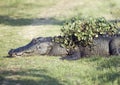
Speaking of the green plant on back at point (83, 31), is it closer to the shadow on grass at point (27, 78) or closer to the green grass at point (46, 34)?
the green grass at point (46, 34)

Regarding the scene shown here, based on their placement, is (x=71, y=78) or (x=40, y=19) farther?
(x=40, y=19)

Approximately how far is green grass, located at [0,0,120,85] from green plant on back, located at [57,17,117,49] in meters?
0.81

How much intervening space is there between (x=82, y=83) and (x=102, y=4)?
14.0 metres

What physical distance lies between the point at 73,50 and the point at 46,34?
14.7 feet

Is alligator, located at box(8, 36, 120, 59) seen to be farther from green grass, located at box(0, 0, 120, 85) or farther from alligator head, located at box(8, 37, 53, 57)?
green grass, located at box(0, 0, 120, 85)

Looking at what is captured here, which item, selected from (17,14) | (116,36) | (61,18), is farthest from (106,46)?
(17,14)

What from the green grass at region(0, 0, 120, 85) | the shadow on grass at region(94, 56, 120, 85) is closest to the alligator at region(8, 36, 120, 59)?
the green grass at region(0, 0, 120, 85)

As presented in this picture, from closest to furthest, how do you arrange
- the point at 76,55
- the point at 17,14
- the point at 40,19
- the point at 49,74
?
the point at 49,74 < the point at 76,55 < the point at 40,19 < the point at 17,14

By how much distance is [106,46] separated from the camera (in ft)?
37.2

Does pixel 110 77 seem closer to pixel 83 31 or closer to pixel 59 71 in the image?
pixel 59 71

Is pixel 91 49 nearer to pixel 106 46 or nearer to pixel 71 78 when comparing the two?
pixel 106 46

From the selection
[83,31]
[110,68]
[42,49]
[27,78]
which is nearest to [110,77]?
[110,68]

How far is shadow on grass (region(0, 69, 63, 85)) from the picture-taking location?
8797 mm

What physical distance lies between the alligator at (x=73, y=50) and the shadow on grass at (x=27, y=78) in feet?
5.75
